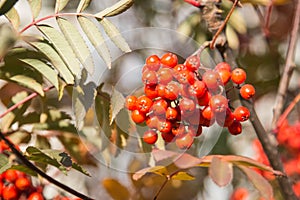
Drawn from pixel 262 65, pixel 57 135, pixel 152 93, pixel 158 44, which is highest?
pixel 152 93

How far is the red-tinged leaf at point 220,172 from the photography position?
1004mm

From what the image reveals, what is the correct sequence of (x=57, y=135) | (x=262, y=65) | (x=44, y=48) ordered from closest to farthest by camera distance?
(x=44, y=48), (x=57, y=135), (x=262, y=65)

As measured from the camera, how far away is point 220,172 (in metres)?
1.03

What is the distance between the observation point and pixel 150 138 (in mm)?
1202

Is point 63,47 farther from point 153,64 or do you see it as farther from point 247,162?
point 247,162

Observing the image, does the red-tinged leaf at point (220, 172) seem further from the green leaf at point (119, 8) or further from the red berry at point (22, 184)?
the red berry at point (22, 184)

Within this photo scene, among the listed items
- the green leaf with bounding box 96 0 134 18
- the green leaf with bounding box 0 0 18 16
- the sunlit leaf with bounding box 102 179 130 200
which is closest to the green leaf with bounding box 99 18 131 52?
the green leaf with bounding box 96 0 134 18

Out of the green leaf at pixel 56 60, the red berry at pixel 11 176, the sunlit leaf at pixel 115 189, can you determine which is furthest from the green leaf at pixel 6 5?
the sunlit leaf at pixel 115 189

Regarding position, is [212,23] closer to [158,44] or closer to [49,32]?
[49,32]

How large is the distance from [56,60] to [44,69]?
0.06 metres

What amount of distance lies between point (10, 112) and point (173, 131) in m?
0.46

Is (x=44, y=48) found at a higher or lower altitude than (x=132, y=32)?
higher

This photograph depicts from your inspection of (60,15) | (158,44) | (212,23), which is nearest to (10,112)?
(60,15)

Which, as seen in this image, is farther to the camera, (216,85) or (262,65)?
(262,65)
